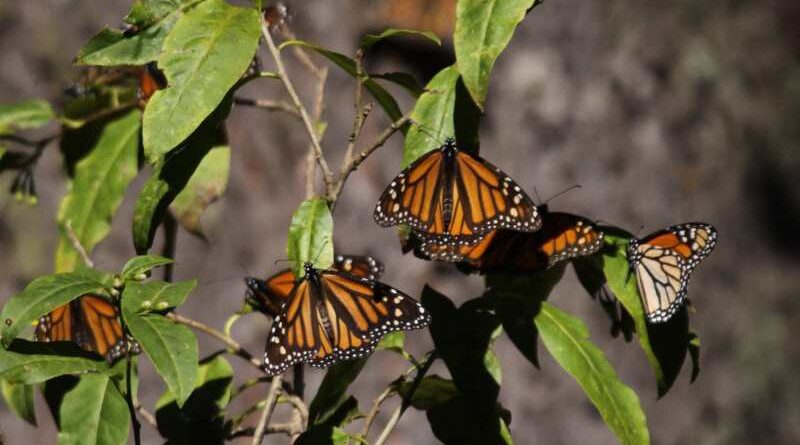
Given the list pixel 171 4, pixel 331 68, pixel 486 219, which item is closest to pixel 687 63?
pixel 331 68

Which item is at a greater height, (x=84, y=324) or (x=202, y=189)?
(x=202, y=189)

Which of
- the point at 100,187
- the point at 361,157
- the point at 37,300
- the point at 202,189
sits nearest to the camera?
the point at 37,300

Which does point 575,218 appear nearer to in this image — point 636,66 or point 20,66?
point 636,66

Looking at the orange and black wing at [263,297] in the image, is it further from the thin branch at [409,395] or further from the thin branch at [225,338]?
the thin branch at [409,395]

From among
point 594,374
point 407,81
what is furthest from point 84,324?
point 594,374

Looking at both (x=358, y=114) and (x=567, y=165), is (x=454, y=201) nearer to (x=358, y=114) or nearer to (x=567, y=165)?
(x=358, y=114)

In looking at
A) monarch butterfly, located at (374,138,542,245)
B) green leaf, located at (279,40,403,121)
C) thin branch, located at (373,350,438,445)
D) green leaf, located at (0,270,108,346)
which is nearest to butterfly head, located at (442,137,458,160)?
monarch butterfly, located at (374,138,542,245)

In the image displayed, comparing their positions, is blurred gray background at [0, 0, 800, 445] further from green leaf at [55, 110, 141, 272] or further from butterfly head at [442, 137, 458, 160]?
butterfly head at [442, 137, 458, 160]
